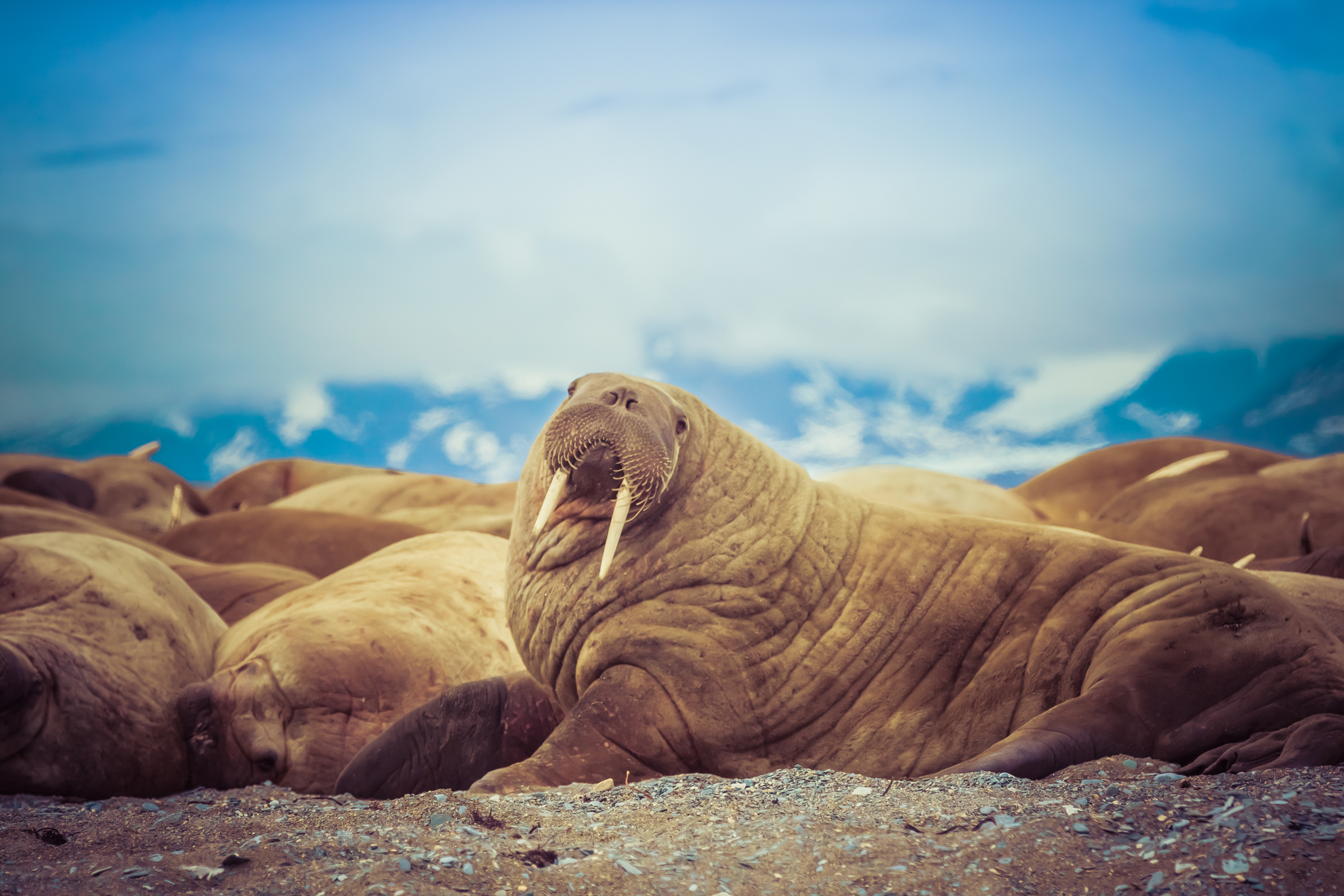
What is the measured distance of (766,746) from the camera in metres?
3.96

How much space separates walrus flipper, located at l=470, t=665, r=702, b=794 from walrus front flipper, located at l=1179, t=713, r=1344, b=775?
5.38 feet

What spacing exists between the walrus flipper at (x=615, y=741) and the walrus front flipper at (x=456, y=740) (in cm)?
A: 58

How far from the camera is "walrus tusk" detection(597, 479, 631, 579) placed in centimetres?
382

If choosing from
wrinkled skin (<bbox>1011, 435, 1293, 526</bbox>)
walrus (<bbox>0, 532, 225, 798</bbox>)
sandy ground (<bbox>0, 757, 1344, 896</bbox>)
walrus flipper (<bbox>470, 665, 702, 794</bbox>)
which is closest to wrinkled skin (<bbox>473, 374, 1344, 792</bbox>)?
walrus flipper (<bbox>470, 665, 702, 794</bbox>)

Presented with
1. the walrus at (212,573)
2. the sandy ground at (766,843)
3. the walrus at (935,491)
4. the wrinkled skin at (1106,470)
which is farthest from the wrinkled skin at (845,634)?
the wrinkled skin at (1106,470)

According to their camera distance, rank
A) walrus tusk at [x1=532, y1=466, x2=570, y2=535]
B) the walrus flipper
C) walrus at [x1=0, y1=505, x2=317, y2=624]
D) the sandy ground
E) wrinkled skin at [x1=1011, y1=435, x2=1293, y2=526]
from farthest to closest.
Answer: wrinkled skin at [x1=1011, y1=435, x2=1293, y2=526]
walrus at [x1=0, y1=505, x2=317, y2=624]
walrus tusk at [x1=532, y1=466, x2=570, y2=535]
the walrus flipper
the sandy ground

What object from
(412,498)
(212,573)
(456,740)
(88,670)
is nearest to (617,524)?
(456,740)

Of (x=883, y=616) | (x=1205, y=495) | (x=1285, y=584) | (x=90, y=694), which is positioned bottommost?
(x=90, y=694)

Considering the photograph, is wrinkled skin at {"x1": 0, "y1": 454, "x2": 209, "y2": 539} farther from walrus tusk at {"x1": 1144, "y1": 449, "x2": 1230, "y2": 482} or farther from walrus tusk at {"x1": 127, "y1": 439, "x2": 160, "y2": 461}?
walrus tusk at {"x1": 1144, "y1": 449, "x2": 1230, "y2": 482}

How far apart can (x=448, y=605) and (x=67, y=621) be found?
5.65 feet

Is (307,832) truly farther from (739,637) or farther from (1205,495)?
(1205,495)

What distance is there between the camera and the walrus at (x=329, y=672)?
451 centimetres

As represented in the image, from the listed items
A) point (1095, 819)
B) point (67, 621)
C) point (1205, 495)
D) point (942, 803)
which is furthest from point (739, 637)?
point (1205, 495)

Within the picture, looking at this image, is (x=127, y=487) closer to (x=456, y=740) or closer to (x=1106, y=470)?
(x=456, y=740)
